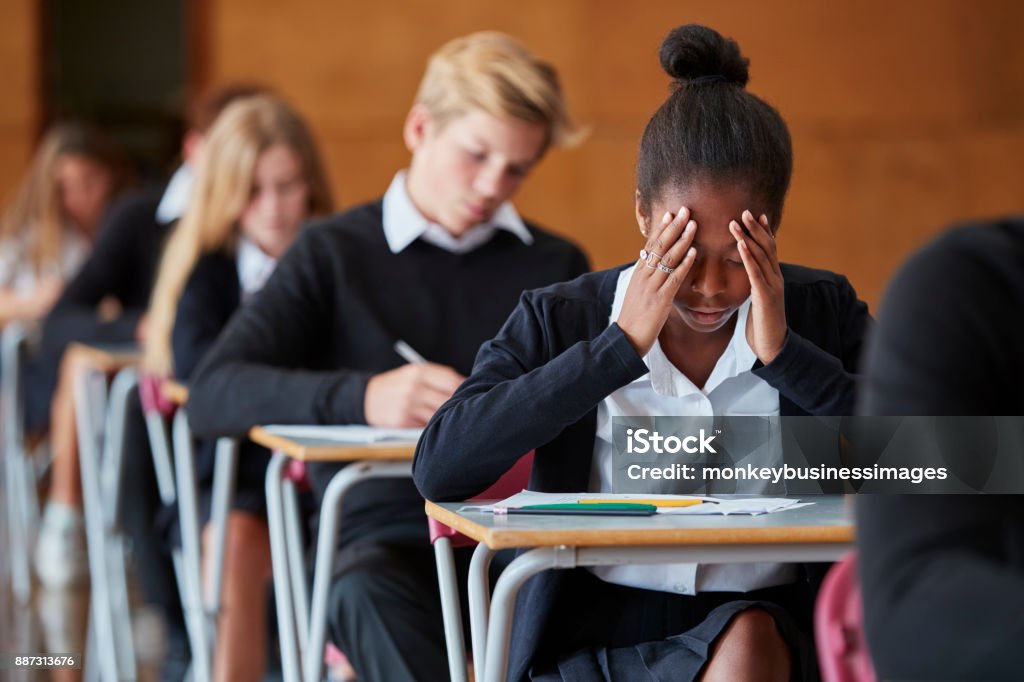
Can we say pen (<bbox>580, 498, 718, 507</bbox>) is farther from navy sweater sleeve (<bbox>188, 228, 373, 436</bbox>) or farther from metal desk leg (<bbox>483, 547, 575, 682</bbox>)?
navy sweater sleeve (<bbox>188, 228, 373, 436</bbox>)

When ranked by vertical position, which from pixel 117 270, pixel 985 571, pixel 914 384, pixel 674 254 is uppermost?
pixel 117 270

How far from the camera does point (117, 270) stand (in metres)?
4.11

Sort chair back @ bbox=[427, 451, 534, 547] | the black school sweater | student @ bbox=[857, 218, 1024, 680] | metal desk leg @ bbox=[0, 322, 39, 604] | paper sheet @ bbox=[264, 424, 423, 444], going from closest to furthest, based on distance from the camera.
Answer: student @ bbox=[857, 218, 1024, 680] → chair back @ bbox=[427, 451, 534, 547] → paper sheet @ bbox=[264, 424, 423, 444] → the black school sweater → metal desk leg @ bbox=[0, 322, 39, 604]

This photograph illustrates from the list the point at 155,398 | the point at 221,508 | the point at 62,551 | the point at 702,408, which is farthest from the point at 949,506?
the point at 62,551

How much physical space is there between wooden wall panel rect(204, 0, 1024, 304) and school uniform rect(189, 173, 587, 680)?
12.2 ft

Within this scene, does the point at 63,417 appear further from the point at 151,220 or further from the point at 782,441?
the point at 782,441

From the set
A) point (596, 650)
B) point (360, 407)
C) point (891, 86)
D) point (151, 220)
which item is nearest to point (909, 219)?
point (891, 86)

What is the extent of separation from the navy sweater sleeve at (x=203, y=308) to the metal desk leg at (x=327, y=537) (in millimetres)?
1053

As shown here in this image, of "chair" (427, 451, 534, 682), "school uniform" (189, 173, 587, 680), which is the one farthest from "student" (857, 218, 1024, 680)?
"school uniform" (189, 173, 587, 680)

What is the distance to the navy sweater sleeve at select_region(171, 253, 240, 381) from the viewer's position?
2926 millimetres

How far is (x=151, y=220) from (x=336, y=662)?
236cm

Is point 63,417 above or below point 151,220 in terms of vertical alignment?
below

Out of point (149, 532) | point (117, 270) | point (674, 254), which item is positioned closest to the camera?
point (674, 254)

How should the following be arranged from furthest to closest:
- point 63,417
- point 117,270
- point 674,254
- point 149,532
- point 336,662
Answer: point 63,417
point 117,270
point 149,532
point 336,662
point 674,254
